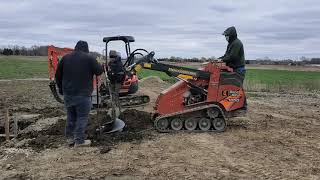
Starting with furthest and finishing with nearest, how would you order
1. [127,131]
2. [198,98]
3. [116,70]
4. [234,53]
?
[116,70], [198,98], [234,53], [127,131]

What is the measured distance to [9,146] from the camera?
1001 cm

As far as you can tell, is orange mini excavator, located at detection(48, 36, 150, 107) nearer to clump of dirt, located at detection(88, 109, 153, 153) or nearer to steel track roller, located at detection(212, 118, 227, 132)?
clump of dirt, located at detection(88, 109, 153, 153)

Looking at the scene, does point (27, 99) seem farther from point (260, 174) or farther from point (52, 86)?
point (260, 174)

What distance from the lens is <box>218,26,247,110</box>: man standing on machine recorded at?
1168 cm

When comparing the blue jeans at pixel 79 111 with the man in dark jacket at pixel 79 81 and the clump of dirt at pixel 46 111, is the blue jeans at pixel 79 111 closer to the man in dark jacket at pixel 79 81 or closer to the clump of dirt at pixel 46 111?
the man in dark jacket at pixel 79 81

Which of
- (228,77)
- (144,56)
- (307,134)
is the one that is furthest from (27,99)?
(307,134)

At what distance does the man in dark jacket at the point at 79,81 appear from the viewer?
9742 millimetres

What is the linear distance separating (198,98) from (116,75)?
7.07 ft

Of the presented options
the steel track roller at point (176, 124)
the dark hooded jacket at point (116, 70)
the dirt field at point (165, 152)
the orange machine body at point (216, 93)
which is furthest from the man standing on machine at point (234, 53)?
the dark hooded jacket at point (116, 70)

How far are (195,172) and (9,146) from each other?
158 inches

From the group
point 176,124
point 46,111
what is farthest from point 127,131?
point 46,111

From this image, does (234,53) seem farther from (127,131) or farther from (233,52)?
(127,131)

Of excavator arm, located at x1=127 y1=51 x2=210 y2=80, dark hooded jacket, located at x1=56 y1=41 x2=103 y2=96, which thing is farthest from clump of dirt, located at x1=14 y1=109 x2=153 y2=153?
excavator arm, located at x1=127 y1=51 x2=210 y2=80

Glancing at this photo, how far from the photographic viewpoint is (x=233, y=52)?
1166 centimetres
